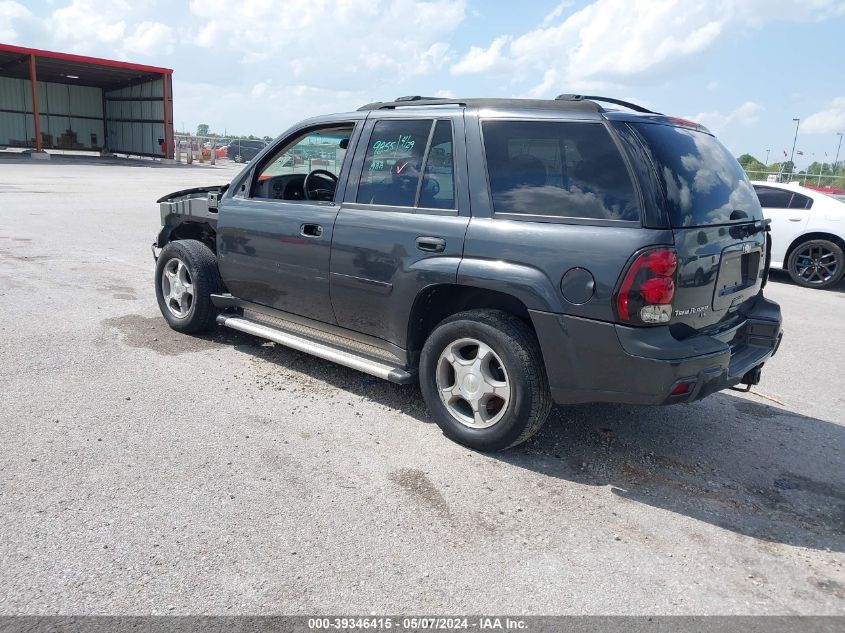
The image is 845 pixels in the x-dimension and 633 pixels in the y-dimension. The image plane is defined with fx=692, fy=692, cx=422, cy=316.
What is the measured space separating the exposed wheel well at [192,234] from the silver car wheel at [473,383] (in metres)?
3.04

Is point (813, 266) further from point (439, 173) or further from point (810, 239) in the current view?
point (439, 173)

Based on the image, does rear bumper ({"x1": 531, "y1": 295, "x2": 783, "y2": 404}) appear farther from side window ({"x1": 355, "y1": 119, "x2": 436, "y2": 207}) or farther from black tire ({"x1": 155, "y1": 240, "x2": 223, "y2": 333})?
black tire ({"x1": 155, "y1": 240, "x2": 223, "y2": 333})

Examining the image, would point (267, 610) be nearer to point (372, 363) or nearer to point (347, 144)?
point (372, 363)

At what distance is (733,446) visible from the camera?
13.8 feet

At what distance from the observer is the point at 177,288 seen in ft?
19.2

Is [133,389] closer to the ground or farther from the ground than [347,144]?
closer to the ground

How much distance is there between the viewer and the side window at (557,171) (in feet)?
11.2

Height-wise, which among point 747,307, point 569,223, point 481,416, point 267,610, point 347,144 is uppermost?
point 347,144

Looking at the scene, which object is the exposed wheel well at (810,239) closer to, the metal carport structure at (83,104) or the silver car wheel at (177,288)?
the silver car wheel at (177,288)

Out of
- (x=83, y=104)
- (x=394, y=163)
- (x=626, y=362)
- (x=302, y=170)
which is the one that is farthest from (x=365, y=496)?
(x=83, y=104)

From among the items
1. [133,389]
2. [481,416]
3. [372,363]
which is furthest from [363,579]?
[133,389]

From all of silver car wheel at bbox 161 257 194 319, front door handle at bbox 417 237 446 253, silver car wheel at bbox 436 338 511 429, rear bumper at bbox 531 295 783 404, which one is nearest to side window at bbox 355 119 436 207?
front door handle at bbox 417 237 446 253

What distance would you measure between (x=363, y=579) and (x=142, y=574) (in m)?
0.86

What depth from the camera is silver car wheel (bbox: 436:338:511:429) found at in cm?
382
